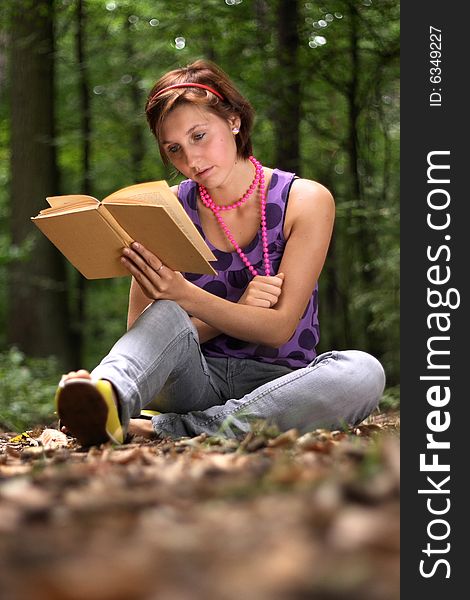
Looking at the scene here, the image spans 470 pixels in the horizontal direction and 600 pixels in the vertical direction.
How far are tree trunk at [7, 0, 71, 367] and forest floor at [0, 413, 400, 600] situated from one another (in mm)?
7570

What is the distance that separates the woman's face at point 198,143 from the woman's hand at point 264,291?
413mm

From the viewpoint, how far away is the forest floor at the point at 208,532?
1.12 meters

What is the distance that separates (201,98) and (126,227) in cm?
68

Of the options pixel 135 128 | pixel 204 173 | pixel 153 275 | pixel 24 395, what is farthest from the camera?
pixel 135 128

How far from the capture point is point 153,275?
2861 millimetres

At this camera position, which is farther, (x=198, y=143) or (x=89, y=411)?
(x=198, y=143)

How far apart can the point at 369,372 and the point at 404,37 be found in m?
1.20

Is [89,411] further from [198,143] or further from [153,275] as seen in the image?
[198,143]

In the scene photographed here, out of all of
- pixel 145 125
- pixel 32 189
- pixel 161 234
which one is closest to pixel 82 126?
pixel 145 125

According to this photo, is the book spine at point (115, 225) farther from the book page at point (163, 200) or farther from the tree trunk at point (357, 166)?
the tree trunk at point (357, 166)

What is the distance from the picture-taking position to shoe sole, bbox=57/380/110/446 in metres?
2.38

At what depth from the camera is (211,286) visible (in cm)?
333

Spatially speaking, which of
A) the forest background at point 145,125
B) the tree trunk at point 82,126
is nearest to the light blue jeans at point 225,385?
the forest background at point 145,125

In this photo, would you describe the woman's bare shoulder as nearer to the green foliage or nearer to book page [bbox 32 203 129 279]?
book page [bbox 32 203 129 279]
